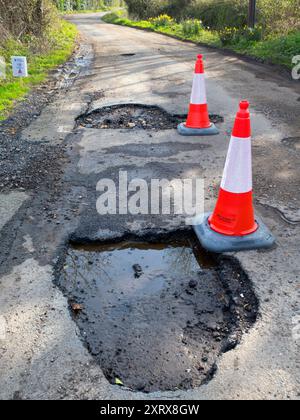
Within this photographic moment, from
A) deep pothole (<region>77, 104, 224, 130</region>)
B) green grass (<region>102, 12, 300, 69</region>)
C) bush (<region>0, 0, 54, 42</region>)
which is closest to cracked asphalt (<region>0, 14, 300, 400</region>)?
deep pothole (<region>77, 104, 224, 130</region>)

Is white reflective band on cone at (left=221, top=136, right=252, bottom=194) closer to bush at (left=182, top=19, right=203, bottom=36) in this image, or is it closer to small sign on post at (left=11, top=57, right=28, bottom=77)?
small sign on post at (left=11, top=57, right=28, bottom=77)

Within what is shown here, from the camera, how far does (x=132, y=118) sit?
21.7 feet

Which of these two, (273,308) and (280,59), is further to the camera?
(280,59)

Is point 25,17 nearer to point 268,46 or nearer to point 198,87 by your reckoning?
point 268,46

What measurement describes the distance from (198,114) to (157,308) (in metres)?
3.77

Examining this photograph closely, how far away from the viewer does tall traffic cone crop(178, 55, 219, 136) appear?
18.5ft

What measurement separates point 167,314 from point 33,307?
842mm

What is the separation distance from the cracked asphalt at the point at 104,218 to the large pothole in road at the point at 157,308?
0.09 m

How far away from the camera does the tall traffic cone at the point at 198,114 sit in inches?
222

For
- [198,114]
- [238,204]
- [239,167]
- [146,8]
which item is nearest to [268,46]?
[198,114]

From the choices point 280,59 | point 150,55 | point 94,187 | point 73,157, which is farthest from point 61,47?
point 94,187

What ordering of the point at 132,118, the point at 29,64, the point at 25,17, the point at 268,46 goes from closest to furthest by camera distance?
the point at 132,118 < the point at 29,64 < the point at 268,46 < the point at 25,17

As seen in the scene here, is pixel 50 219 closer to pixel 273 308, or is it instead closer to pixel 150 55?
pixel 273 308

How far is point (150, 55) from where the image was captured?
13.4 metres
